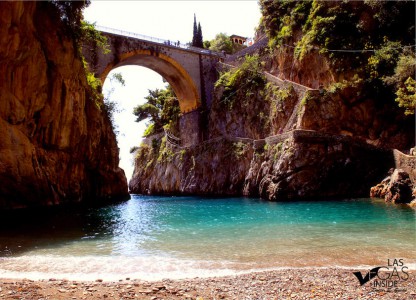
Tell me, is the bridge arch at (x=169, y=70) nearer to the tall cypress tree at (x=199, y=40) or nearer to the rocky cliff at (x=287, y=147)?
the rocky cliff at (x=287, y=147)

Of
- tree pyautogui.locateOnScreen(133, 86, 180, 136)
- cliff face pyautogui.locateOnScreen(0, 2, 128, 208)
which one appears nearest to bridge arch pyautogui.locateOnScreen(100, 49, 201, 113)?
tree pyautogui.locateOnScreen(133, 86, 180, 136)

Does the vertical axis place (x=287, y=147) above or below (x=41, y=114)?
below

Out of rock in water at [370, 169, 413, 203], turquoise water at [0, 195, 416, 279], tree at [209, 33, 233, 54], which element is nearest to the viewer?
turquoise water at [0, 195, 416, 279]

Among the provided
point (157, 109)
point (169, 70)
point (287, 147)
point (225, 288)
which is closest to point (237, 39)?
point (157, 109)

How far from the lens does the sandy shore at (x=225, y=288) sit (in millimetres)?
5715

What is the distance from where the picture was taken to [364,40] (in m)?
31.3

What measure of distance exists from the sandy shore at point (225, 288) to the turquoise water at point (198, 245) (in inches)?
30.2

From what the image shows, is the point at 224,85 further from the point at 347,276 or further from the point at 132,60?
the point at 347,276

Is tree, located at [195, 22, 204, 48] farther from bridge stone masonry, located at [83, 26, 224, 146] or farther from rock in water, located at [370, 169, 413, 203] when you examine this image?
rock in water, located at [370, 169, 413, 203]

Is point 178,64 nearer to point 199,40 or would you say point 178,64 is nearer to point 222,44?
point 199,40

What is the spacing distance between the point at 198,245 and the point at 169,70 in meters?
39.1

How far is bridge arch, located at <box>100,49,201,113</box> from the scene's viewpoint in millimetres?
41188

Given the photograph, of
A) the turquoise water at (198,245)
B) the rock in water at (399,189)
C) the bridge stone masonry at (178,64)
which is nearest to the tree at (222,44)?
the bridge stone masonry at (178,64)

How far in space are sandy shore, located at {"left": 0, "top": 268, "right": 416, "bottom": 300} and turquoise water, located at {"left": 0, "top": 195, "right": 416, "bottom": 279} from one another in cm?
77
